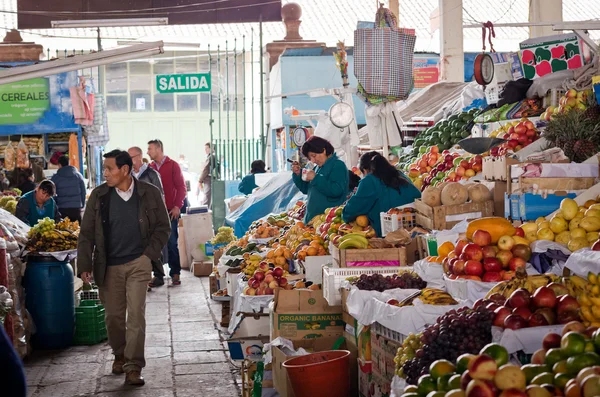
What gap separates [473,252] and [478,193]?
1.79 m

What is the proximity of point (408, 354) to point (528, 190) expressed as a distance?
249cm

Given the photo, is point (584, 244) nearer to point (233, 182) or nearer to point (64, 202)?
point (64, 202)

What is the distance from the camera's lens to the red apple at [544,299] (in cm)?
399

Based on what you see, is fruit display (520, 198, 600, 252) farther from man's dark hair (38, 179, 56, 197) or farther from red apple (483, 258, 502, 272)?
man's dark hair (38, 179, 56, 197)

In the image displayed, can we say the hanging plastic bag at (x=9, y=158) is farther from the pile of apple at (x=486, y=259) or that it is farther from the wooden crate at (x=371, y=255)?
the pile of apple at (x=486, y=259)

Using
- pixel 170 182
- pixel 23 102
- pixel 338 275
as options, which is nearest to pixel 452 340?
pixel 338 275

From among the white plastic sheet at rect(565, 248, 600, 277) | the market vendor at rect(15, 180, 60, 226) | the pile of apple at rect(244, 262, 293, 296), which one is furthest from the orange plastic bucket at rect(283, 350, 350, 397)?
the market vendor at rect(15, 180, 60, 226)

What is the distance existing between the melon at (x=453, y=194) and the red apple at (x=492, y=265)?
1649mm

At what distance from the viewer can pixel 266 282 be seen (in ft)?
24.1

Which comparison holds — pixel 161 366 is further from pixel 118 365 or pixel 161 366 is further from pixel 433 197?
pixel 433 197

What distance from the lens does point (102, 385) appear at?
23.4 feet

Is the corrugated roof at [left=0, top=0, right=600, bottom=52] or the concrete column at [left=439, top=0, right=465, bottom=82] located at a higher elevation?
the corrugated roof at [left=0, top=0, right=600, bottom=52]

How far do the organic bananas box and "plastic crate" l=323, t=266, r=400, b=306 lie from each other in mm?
116

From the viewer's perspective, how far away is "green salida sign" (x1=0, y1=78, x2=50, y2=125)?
17.9m
